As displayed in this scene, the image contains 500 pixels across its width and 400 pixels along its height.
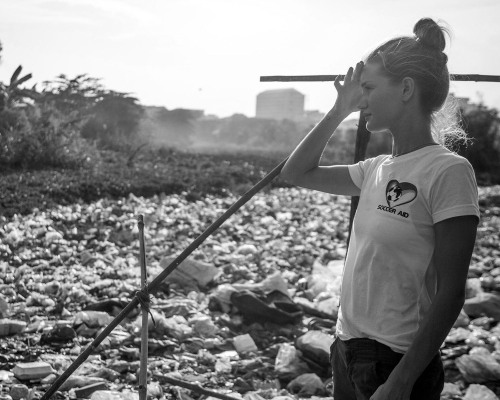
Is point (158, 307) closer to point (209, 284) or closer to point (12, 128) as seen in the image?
point (209, 284)

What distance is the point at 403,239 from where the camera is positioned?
1.35 meters

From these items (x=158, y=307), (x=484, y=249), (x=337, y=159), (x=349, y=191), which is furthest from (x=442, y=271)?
(x=337, y=159)

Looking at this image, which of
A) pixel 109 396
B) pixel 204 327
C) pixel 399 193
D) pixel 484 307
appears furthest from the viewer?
pixel 484 307

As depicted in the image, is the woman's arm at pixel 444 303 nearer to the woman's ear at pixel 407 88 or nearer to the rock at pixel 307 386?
the woman's ear at pixel 407 88

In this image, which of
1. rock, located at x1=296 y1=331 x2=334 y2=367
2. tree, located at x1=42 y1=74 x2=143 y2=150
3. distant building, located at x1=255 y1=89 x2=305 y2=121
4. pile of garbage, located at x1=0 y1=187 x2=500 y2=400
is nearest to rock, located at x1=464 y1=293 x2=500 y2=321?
pile of garbage, located at x1=0 y1=187 x2=500 y2=400

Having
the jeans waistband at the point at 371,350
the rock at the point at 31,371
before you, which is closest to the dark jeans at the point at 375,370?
the jeans waistband at the point at 371,350

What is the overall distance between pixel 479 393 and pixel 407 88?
6.65 feet

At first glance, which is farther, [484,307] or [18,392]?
[484,307]

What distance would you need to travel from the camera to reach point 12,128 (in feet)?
27.8

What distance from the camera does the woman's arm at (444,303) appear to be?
125cm

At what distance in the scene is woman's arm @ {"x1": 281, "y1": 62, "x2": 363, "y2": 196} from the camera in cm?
160

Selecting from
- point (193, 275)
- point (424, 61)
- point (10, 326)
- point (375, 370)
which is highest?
point (424, 61)

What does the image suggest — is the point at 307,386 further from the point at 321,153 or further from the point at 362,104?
the point at 362,104

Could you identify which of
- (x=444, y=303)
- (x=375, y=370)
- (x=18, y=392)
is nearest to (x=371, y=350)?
(x=375, y=370)
